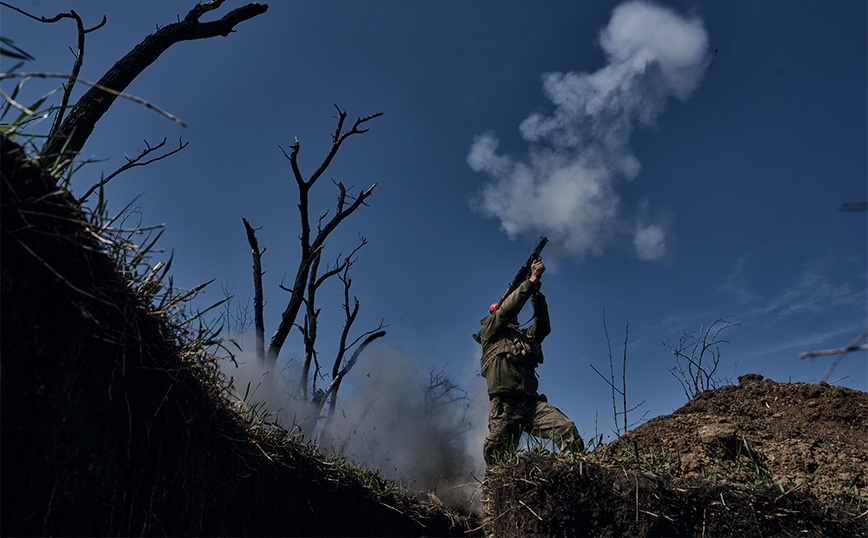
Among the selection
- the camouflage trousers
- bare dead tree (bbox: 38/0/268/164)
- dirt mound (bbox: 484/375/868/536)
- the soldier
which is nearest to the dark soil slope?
dirt mound (bbox: 484/375/868/536)

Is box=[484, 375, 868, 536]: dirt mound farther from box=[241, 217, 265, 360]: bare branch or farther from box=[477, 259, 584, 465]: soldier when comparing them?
box=[241, 217, 265, 360]: bare branch

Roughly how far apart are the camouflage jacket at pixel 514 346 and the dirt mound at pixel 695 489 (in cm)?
137

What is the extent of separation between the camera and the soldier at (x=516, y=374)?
16.9 ft

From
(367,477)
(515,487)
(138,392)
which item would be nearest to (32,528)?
(138,392)

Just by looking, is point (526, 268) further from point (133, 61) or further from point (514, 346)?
point (133, 61)

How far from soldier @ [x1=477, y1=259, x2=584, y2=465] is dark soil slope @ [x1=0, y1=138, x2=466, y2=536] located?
295 centimetres

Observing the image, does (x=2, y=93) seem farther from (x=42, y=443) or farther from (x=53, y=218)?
(x=42, y=443)

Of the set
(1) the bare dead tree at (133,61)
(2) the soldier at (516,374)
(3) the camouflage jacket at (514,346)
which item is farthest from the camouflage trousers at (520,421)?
(1) the bare dead tree at (133,61)

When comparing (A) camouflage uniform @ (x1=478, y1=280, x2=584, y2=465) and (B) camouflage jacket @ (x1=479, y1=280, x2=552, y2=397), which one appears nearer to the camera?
(A) camouflage uniform @ (x1=478, y1=280, x2=584, y2=465)

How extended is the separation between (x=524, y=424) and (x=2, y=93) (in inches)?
191

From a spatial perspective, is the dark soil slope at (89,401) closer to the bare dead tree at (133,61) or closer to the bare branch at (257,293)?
the bare dead tree at (133,61)

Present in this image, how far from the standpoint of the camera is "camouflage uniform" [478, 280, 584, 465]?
516cm

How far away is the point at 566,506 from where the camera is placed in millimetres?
3176

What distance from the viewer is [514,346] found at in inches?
221
